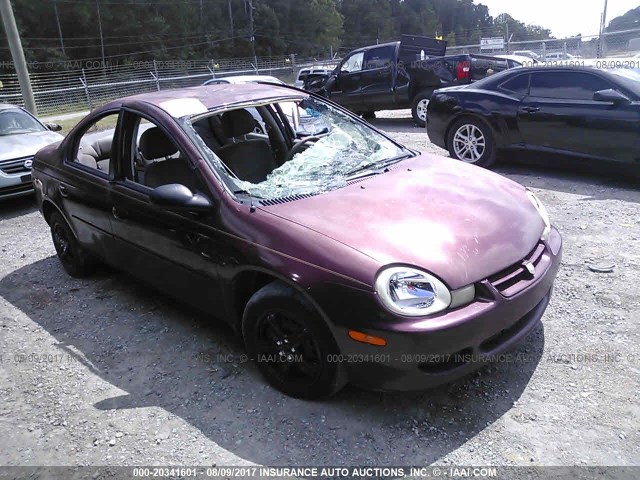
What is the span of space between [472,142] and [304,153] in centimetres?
438

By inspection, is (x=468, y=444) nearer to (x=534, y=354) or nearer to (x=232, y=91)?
(x=534, y=354)

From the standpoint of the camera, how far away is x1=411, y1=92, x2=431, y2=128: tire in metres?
11.4

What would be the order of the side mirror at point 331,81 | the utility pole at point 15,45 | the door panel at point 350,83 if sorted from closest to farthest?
1. the utility pole at point 15,45
2. the door panel at point 350,83
3. the side mirror at point 331,81

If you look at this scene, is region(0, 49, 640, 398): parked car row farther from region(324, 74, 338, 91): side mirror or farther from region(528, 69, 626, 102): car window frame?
region(324, 74, 338, 91): side mirror

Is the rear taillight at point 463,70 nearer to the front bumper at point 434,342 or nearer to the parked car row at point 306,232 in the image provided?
the parked car row at point 306,232

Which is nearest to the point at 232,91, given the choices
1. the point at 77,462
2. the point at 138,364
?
the point at 138,364

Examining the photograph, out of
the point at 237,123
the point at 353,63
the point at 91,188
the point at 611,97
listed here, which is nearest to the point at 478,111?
the point at 611,97

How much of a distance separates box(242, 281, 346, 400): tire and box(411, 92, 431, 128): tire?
943 cm

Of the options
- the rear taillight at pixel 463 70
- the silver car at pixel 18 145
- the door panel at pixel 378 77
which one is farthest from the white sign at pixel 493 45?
the silver car at pixel 18 145

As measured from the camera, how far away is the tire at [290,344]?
2.63 metres

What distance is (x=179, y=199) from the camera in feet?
9.73

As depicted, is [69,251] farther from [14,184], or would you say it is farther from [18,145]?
[18,145]

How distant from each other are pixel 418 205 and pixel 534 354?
115 cm

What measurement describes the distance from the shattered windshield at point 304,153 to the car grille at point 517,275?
112 cm
